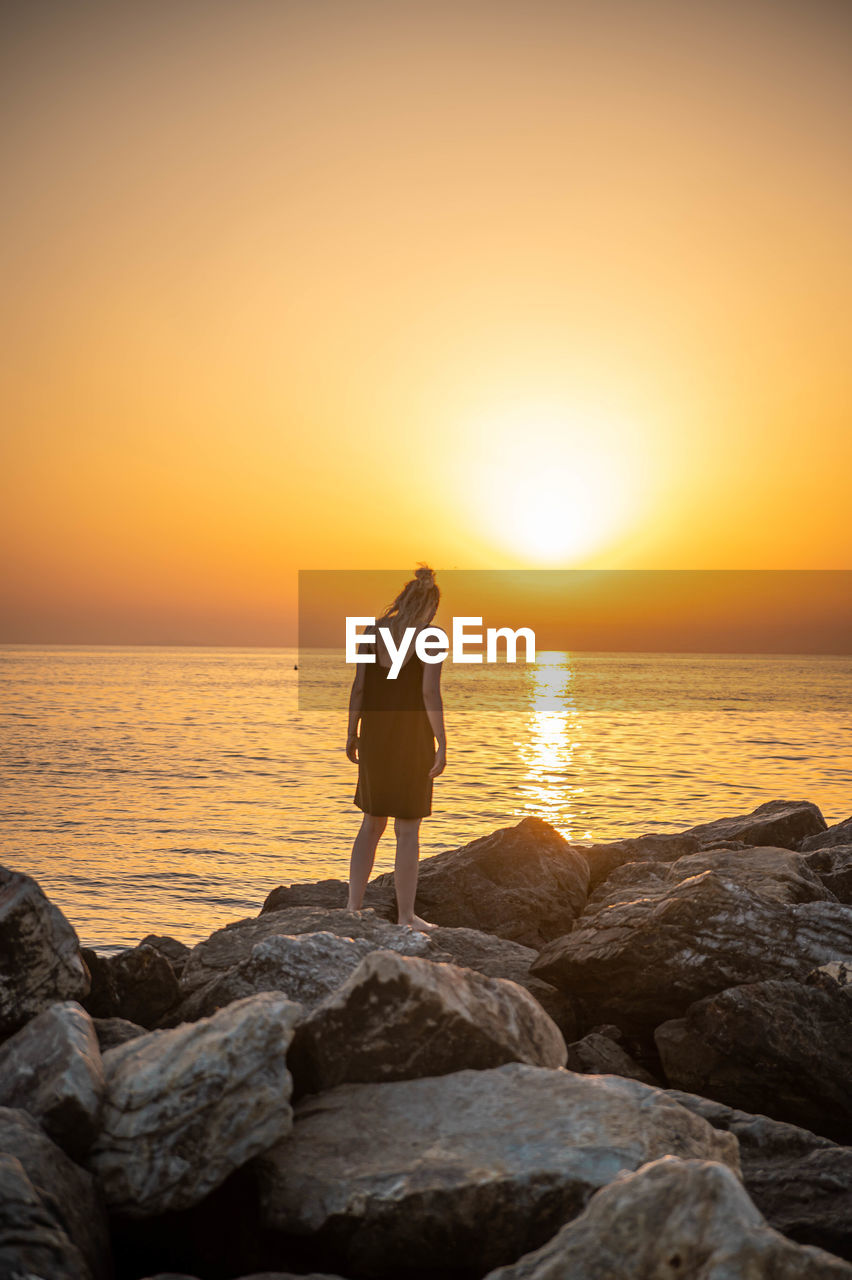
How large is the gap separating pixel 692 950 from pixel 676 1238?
2.64 metres

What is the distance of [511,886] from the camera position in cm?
750

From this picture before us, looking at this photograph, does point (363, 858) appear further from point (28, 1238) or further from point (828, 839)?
point (828, 839)

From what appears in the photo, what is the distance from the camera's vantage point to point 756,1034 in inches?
174

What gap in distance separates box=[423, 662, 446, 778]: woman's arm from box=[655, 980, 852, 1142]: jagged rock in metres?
2.47

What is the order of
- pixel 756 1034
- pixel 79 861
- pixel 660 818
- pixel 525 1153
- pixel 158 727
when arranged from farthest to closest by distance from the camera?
pixel 158 727, pixel 660 818, pixel 79 861, pixel 756 1034, pixel 525 1153

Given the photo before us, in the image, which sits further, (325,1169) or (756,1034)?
(756,1034)

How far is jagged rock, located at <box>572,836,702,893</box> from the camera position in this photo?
862 cm

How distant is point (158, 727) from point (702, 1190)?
102 ft

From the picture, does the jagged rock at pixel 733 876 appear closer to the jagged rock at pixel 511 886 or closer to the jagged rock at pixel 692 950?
the jagged rock at pixel 511 886

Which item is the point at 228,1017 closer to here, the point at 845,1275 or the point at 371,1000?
the point at 371,1000

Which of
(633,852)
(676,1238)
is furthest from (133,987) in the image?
(633,852)

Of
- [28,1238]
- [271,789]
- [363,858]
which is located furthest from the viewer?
[271,789]

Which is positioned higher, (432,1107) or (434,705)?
(434,705)

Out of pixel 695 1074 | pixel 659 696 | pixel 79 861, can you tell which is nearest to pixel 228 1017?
pixel 695 1074
